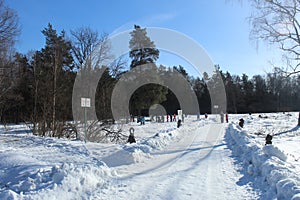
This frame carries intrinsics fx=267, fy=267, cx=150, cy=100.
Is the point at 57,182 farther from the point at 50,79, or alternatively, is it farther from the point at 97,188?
the point at 50,79

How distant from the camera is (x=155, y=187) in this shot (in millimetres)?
5484

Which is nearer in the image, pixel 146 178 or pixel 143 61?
pixel 146 178

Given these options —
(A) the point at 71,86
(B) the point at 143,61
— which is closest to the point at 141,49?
(B) the point at 143,61

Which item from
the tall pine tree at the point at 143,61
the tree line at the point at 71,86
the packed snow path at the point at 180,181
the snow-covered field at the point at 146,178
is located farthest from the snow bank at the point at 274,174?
the tall pine tree at the point at 143,61

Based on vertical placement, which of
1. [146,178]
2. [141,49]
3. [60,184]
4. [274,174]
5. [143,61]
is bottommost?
[146,178]

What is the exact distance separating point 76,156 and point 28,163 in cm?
179

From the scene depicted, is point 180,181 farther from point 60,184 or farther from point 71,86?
point 71,86

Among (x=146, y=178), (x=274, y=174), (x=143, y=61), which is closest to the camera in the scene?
(x=274, y=174)

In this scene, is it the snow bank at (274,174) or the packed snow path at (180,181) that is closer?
the snow bank at (274,174)

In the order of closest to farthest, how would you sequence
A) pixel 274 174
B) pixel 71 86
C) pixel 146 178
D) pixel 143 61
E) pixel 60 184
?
pixel 60 184 → pixel 274 174 → pixel 146 178 → pixel 71 86 → pixel 143 61

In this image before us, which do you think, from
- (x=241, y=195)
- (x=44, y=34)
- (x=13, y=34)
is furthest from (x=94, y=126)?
(x=44, y=34)

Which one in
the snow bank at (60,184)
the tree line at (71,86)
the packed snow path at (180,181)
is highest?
the tree line at (71,86)

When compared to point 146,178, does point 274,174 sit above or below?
above

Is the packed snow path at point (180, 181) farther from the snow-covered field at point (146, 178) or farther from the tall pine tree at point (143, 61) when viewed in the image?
the tall pine tree at point (143, 61)
